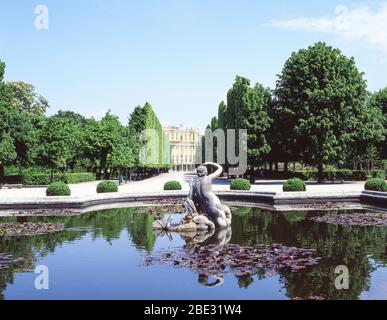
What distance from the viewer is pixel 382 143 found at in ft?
176

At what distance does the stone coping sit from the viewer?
27547 mm

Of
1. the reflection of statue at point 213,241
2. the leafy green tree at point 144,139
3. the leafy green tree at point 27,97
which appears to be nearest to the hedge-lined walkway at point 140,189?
the reflection of statue at point 213,241

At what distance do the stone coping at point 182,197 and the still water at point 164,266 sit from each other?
6.31 meters

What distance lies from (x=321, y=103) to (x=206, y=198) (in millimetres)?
29775

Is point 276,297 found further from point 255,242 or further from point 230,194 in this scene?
point 230,194

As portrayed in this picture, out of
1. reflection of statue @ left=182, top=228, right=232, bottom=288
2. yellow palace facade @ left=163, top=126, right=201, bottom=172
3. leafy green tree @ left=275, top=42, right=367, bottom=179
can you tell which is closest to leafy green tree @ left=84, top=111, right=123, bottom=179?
leafy green tree @ left=275, top=42, right=367, bottom=179

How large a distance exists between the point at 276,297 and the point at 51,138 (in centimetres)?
4313

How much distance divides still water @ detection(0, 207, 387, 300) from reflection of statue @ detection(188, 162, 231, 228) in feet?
2.48

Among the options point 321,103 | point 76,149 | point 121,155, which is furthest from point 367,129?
point 76,149

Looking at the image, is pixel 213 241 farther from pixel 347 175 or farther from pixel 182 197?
pixel 347 175

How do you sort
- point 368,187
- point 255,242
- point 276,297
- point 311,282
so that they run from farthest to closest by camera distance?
1. point 368,187
2. point 255,242
3. point 311,282
4. point 276,297

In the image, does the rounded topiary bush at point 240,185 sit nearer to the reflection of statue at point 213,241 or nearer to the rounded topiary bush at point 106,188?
the rounded topiary bush at point 106,188

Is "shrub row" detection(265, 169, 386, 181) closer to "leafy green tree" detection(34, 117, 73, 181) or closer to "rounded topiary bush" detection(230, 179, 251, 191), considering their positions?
"rounded topiary bush" detection(230, 179, 251, 191)
